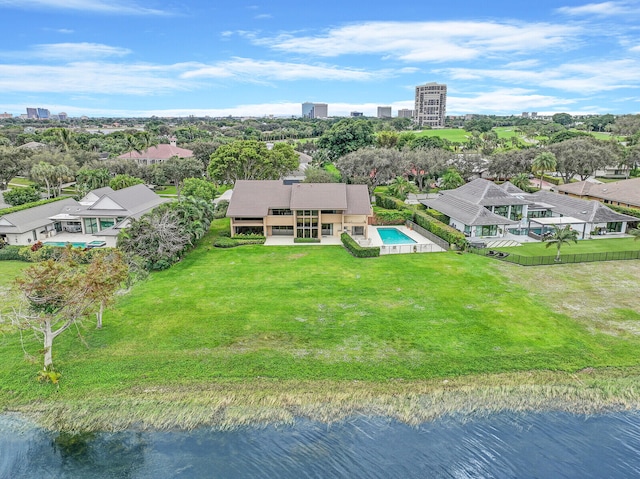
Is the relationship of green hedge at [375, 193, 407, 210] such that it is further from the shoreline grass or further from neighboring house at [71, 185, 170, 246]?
neighboring house at [71, 185, 170, 246]

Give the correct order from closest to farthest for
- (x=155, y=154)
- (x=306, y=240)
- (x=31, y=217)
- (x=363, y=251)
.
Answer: (x=363, y=251) → (x=306, y=240) → (x=31, y=217) → (x=155, y=154)

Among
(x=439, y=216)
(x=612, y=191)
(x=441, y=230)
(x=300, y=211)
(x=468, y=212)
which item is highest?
(x=612, y=191)

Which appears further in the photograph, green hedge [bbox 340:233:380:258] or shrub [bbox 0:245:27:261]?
green hedge [bbox 340:233:380:258]

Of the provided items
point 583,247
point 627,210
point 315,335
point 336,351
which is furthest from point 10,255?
point 627,210

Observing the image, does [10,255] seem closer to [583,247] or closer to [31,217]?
[31,217]

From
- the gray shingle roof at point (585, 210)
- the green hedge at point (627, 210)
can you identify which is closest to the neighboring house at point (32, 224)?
the gray shingle roof at point (585, 210)

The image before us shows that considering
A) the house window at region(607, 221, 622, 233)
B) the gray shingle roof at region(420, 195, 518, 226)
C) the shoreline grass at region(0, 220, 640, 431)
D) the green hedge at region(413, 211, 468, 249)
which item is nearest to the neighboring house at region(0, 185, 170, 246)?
the shoreline grass at region(0, 220, 640, 431)
